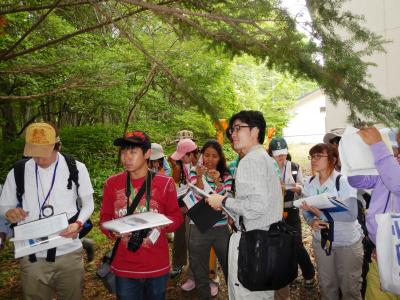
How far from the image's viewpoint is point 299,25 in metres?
2.72

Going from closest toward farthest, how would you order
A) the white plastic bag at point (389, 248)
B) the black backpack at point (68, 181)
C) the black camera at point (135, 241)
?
the white plastic bag at point (389, 248) → the black camera at point (135, 241) → the black backpack at point (68, 181)

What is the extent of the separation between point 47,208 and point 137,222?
865mm

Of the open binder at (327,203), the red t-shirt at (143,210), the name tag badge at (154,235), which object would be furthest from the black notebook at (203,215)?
the open binder at (327,203)

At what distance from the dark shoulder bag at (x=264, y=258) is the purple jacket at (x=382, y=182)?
2.05ft

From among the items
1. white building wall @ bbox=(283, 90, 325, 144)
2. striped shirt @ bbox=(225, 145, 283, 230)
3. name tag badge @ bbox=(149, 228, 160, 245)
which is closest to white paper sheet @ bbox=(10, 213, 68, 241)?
name tag badge @ bbox=(149, 228, 160, 245)

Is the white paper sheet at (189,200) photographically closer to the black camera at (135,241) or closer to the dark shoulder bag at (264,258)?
the black camera at (135,241)

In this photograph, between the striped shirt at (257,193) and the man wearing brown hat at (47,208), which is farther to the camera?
the man wearing brown hat at (47,208)

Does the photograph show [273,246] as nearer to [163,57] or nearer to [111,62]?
[111,62]

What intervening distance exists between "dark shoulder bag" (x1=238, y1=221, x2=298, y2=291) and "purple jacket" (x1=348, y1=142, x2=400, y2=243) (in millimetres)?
625

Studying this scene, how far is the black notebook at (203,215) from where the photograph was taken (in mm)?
3287

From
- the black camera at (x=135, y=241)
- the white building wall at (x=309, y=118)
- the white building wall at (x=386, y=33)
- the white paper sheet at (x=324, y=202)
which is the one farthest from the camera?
the white building wall at (x=309, y=118)

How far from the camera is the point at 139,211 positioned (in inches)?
105

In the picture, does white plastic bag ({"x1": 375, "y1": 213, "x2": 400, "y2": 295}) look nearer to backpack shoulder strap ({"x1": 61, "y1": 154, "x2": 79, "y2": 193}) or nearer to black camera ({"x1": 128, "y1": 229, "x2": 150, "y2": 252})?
black camera ({"x1": 128, "y1": 229, "x2": 150, "y2": 252})

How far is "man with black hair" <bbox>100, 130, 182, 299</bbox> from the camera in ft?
8.55
